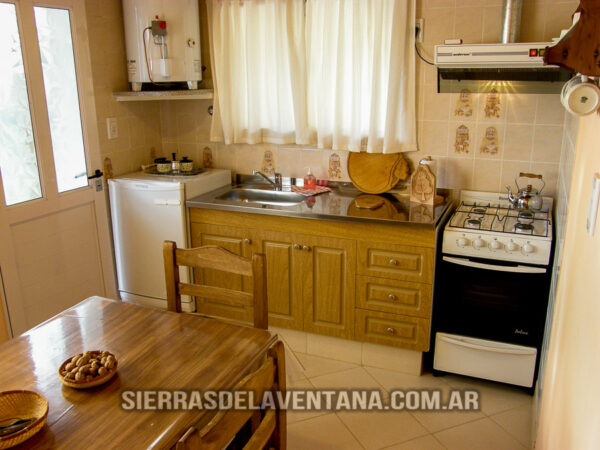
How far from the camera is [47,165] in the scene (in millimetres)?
2883

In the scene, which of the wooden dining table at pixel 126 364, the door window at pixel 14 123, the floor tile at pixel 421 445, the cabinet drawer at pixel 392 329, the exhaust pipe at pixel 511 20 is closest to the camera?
the wooden dining table at pixel 126 364

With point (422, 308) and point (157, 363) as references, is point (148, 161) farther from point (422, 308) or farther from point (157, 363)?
point (157, 363)

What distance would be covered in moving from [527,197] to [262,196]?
1570 millimetres

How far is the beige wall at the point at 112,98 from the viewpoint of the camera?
3.14m

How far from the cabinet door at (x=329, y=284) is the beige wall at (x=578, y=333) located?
1.21 metres

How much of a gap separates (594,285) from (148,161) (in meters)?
3.12

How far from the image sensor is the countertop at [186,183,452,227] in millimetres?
2658

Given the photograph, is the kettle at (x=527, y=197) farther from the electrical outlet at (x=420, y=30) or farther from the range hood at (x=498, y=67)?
the electrical outlet at (x=420, y=30)

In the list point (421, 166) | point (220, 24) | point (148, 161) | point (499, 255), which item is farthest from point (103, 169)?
point (499, 255)

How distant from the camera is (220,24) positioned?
129 inches

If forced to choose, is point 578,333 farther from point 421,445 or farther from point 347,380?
point 347,380

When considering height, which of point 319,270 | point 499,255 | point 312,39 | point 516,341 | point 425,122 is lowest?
point 516,341

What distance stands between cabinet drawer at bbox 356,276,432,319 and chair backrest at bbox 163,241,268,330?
3.33 feet

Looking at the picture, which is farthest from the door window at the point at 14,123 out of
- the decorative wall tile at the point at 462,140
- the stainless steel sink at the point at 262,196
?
the decorative wall tile at the point at 462,140
